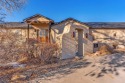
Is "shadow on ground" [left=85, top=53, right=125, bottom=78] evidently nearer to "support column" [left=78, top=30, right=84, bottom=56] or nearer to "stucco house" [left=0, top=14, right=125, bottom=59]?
"stucco house" [left=0, top=14, right=125, bottom=59]

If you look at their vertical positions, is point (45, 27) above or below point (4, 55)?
above

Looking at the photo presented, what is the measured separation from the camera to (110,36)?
2686 centimetres

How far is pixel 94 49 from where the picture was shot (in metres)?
26.0

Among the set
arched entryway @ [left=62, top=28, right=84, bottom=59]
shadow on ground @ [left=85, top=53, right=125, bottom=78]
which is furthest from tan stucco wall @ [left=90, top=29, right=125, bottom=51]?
shadow on ground @ [left=85, top=53, right=125, bottom=78]

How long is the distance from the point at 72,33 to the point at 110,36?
20.3ft

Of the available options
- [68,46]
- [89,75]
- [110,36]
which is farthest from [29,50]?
[110,36]

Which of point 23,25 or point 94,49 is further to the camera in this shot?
point 23,25

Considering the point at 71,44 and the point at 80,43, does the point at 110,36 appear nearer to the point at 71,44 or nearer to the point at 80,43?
the point at 80,43

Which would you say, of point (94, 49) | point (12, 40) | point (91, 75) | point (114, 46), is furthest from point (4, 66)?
point (114, 46)

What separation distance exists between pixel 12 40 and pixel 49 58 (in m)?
3.96

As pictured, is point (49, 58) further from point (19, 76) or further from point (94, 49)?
point (94, 49)

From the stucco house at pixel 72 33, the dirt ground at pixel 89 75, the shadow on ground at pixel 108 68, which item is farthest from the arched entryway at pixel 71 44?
the dirt ground at pixel 89 75

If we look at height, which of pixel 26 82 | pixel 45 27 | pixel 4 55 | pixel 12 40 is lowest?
pixel 26 82

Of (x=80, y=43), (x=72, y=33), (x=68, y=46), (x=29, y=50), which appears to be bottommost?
(x=29, y=50)
